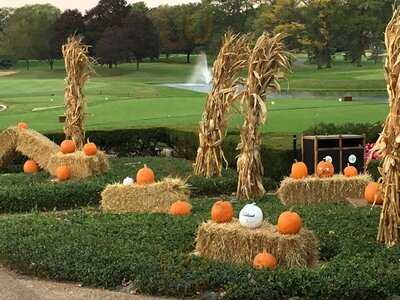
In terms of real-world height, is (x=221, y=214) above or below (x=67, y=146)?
above

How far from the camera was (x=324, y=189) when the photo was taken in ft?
38.3

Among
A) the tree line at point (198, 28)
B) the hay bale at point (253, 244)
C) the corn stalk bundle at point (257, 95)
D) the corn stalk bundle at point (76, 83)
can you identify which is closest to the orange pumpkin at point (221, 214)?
the hay bale at point (253, 244)

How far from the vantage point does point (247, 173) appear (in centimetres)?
1226

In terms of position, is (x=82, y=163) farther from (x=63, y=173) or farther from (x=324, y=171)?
(x=324, y=171)

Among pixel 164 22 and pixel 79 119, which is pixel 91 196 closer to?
pixel 79 119

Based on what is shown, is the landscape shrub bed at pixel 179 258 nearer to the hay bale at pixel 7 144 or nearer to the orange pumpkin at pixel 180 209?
the orange pumpkin at pixel 180 209

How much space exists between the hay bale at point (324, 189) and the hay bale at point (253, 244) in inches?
139

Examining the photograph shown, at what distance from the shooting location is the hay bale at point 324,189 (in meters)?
11.6

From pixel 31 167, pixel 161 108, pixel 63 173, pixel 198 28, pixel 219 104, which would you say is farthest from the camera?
pixel 198 28

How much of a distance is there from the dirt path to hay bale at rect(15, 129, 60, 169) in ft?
28.6

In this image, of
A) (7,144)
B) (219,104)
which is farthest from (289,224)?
(7,144)

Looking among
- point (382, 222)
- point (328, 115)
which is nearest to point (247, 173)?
point (382, 222)

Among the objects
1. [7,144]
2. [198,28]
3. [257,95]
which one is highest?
[198,28]

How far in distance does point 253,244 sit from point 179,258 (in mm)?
821
